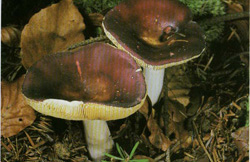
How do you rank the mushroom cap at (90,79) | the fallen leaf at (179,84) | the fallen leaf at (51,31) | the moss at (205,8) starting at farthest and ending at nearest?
the moss at (205,8) < the fallen leaf at (179,84) < the fallen leaf at (51,31) < the mushroom cap at (90,79)

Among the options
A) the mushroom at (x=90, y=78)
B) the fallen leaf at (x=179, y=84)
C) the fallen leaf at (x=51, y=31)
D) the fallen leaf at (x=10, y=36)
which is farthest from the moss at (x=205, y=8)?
→ the fallen leaf at (x=10, y=36)

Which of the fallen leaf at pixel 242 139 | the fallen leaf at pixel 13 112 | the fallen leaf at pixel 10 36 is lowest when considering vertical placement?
the fallen leaf at pixel 242 139

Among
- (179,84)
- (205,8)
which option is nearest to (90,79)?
(179,84)

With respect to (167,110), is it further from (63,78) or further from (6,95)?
(6,95)

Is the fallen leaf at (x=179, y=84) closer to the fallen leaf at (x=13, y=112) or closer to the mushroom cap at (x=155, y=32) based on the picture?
the mushroom cap at (x=155, y=32)

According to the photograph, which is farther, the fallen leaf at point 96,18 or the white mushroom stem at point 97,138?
the fallen leaf at point 96,18

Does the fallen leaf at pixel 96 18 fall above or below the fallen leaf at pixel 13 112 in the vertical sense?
above

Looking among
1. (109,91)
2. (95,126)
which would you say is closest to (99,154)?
(95,126)

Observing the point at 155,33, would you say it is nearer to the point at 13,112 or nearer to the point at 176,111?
the point at 176,111

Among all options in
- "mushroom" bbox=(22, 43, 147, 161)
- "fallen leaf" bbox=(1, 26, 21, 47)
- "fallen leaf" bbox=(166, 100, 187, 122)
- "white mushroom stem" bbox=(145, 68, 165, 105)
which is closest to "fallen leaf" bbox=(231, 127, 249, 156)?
"fallen leaf" bbox=(166, 100, 187, 122)
